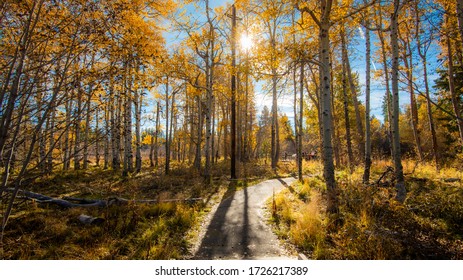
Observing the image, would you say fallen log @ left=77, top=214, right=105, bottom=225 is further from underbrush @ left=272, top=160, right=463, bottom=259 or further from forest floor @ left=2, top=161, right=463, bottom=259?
underbrush @ left=272, top=160, right=463, bottom=259

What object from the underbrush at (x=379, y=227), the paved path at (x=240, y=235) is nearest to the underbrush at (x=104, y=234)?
the paved path at (x=240, y=235)

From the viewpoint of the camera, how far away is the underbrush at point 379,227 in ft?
12.6

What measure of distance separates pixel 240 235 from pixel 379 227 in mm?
2766

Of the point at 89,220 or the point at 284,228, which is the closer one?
the point at 284,228

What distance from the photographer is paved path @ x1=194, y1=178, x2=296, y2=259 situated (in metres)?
4.48

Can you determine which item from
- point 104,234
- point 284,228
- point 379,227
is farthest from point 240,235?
point 104,234

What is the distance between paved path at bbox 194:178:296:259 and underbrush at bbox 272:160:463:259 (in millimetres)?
431

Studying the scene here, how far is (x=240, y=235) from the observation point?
529 cm

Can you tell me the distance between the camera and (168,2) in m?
10.0

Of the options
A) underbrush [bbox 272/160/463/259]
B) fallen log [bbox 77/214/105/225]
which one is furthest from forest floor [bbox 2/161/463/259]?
fallen log [bbox 77/214/105/225]

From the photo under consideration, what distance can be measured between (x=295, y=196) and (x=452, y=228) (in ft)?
13.5

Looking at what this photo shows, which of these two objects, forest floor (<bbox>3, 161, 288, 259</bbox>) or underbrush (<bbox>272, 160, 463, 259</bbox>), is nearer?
underbrush (<bbox>272, 160, 463, 259</bbox>)

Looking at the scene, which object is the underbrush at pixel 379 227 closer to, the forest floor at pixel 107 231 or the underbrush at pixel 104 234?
the forest floor at pixel 107 231

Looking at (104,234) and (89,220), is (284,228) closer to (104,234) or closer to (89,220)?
(104,234)
